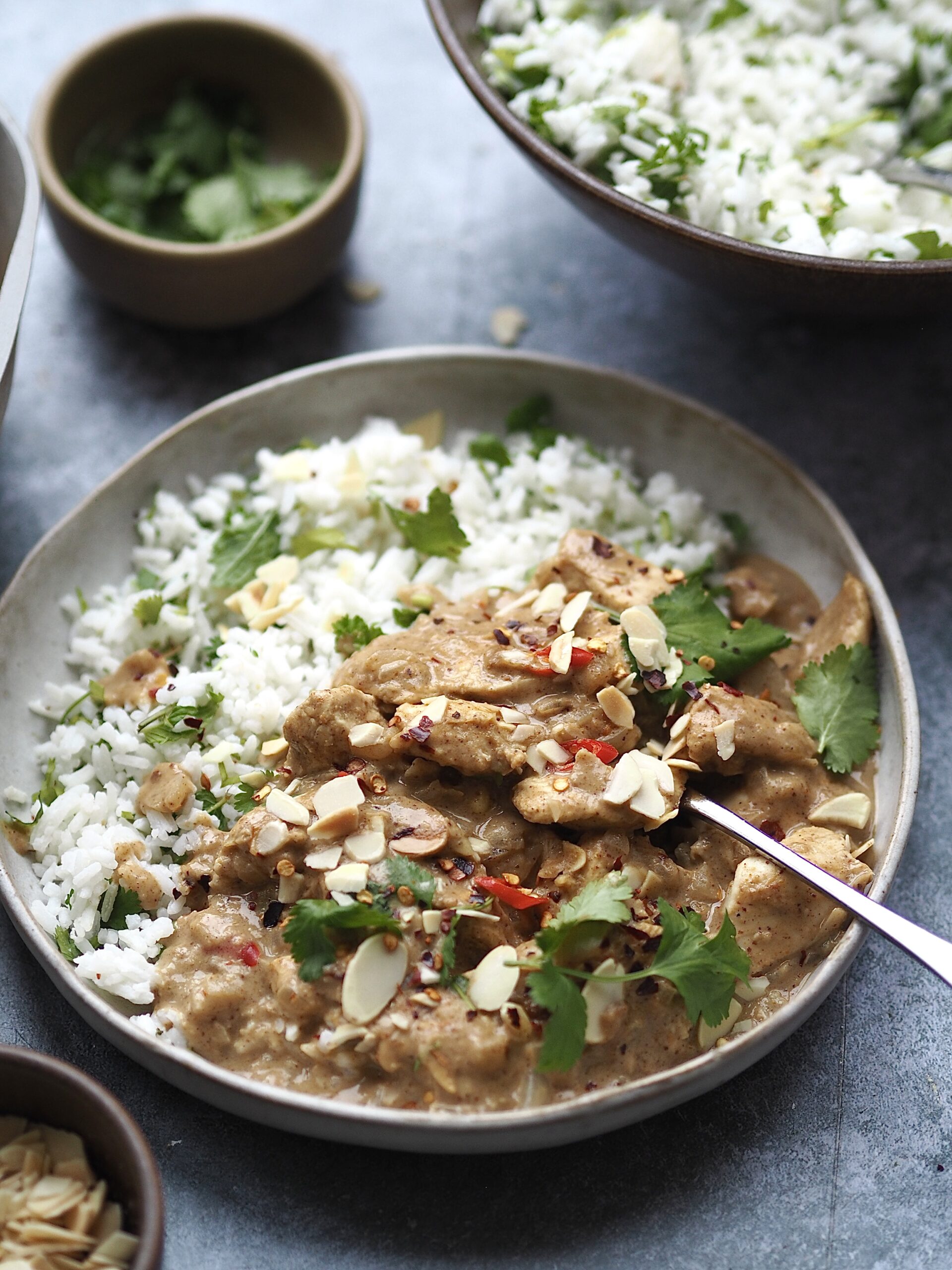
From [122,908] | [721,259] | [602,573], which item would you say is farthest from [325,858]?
[721,259]

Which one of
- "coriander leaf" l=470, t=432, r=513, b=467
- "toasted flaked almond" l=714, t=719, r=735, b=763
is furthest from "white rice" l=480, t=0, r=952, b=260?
"toasted flaked almond" l=714, t=719, r=735, b=763

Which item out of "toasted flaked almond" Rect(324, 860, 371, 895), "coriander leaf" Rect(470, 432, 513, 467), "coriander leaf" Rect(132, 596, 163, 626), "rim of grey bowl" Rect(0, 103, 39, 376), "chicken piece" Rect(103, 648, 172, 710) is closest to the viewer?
"toasted flaked almond" Rect(324, 860, 371, 895)

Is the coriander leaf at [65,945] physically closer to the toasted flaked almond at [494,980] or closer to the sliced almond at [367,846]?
the sliced almond at [367,846]

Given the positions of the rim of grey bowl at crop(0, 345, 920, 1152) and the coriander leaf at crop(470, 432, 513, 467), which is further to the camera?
the coriander leaf at crop(470, 432, 513, 467)

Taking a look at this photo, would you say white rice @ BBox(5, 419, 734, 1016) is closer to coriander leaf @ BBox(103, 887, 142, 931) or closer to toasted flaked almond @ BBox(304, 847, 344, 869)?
coriander leaf @ BBox(103, 887, 142, 931)

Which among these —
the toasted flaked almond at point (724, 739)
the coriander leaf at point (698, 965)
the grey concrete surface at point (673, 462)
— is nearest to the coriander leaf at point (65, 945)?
the grey concrete surface at point (673, 462)

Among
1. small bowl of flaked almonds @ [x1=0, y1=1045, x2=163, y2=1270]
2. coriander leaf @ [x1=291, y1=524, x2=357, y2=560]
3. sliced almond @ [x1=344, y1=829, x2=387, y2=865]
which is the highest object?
coriander leaf @ [x1=291, y1=524, x2=357, y2=560]
